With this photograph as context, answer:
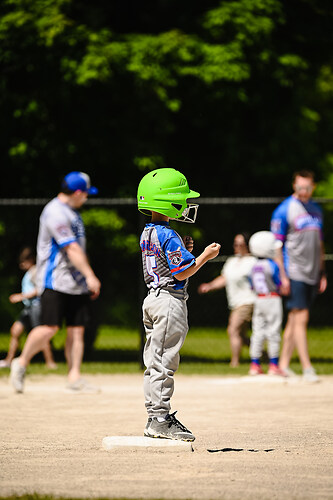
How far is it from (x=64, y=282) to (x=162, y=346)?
3630 mm

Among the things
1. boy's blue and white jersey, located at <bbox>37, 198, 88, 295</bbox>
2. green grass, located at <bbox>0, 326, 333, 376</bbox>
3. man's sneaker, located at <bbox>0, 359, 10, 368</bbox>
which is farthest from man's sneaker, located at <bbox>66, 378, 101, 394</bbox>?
man's sneaker, located at <bbox>0, 359, 10, 368</bbox>

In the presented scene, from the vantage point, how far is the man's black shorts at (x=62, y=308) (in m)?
9.69

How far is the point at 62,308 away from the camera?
9805 mm

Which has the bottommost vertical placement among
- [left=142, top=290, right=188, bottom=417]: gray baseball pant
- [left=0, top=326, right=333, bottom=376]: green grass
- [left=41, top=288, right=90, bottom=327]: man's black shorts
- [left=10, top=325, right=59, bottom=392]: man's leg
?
[left=0, top=326, right=333, bottom=376]: green grass

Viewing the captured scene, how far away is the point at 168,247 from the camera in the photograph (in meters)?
6.28

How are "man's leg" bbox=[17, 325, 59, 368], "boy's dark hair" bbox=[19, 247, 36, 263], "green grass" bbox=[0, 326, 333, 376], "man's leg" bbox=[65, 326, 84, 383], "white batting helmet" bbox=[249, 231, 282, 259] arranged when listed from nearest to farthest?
"man's leg" bbox=[17, 325, 59, 368] < "man's leg" bbox=[65, 326, 84, 383] < "white batting helmet" bbox=[249, 231, 282, 259] < "boy's dark hair" bbox=[19, 247, 36, 263] < "green grass" bbox=[0, 326, 333, 376]

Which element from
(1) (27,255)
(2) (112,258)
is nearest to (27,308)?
(1) (27,255)

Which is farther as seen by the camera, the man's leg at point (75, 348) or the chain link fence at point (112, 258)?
the chain link fence at point (112, 258)

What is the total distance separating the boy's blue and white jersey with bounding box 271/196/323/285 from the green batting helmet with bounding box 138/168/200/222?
4.64m

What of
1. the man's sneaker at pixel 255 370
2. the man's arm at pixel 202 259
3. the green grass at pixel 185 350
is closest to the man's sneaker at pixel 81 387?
the man's sneaker at pixel 255 370

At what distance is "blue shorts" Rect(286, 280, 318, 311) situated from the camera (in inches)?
423

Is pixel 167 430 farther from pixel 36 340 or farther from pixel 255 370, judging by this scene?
pixel 255 370

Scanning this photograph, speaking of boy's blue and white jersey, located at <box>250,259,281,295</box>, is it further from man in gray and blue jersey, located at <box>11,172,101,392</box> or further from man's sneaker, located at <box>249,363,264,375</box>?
man in gray and blue jersey, located at <box>11,172,101,392</box>

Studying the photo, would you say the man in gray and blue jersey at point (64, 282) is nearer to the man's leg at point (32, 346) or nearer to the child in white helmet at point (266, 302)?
the man's leg at point (32, 346)
